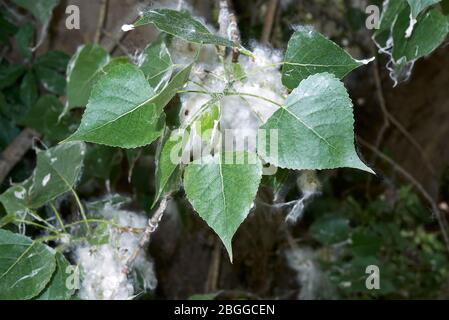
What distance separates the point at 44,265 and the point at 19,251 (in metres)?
0.03

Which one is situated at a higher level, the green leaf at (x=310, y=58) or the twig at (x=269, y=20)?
the twig at (x=269, y=20)

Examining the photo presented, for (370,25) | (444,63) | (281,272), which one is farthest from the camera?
(444,63)

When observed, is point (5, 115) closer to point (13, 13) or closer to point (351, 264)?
point (13, 13)

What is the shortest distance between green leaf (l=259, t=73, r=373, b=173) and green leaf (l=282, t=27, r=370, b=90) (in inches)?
2.2

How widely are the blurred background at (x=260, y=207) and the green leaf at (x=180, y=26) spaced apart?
194 mm

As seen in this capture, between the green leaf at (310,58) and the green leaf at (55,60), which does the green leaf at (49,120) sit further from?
the green leaf at (310,58)

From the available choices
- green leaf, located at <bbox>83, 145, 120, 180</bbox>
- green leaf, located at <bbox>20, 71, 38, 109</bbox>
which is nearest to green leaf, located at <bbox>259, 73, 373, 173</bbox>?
green leaf, located at <bbox>83, 145, 120, 180</bbox>

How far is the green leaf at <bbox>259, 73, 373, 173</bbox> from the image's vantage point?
1.62 feet

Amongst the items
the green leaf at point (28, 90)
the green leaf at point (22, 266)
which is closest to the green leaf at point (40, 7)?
the green leaf at point (28, 90)

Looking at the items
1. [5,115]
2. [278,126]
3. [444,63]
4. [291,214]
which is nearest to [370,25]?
[291,214]

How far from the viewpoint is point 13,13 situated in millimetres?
1193

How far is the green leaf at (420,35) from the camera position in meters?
0.67

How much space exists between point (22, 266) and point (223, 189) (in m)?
0.28

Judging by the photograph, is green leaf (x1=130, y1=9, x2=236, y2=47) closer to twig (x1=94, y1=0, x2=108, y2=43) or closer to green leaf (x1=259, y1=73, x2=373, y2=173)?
green leaf (x1=259, y1=73, x2=373, y2=173)
